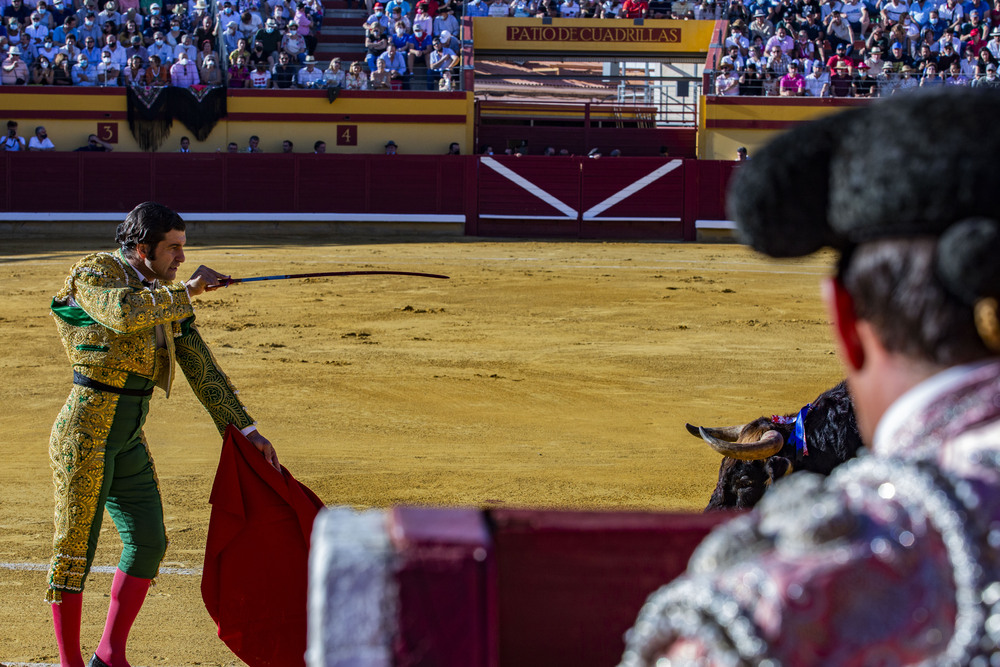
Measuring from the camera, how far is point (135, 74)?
60.5 ft

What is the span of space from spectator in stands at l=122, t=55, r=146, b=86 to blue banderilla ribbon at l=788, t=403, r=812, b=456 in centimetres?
1702

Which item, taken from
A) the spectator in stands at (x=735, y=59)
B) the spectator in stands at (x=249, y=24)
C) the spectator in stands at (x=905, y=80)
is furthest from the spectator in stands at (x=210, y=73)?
the spectator in stands at (x=905, y=80)

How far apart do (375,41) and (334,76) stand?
5.14ft

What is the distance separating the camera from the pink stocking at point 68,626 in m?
→ 3.38

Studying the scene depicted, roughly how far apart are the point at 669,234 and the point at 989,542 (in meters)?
17.7

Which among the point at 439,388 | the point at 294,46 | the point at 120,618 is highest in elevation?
the point at 294,46

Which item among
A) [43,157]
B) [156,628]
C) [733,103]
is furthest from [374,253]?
[156,628]

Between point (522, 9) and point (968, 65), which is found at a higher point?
point (522, 9)

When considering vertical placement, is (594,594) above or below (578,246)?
above

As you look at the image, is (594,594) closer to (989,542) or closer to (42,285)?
(989,542)

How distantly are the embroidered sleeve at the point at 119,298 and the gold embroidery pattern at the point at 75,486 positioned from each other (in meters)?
0.30

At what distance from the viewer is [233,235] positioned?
1778cm

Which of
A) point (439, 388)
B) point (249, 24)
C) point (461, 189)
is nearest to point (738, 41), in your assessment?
point (461, 189)

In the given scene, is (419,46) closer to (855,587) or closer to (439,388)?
(439,388)
